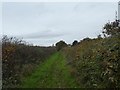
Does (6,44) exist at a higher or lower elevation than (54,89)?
higher

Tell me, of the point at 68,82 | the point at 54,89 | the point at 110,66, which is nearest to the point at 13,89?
the point at 54,89

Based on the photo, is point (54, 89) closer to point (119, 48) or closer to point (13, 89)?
point (13, 89)

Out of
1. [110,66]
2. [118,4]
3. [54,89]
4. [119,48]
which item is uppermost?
[118,4]

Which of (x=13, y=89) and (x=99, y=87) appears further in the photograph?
(x=13, y=89)

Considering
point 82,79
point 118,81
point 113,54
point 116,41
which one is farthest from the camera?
point 82,79

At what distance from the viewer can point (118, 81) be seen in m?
10.8

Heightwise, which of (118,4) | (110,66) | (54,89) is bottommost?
(54,89)

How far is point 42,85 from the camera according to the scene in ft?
46.0

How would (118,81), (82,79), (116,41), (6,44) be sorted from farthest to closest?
(6,44), (82,79), (116,41), (118,81)

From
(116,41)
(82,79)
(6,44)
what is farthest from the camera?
(6,44)

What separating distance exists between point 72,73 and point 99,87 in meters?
5.87

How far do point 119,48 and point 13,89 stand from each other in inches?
185

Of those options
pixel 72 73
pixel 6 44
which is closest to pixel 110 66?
pixel 72 73

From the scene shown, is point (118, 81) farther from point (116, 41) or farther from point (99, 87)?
point (116, 41)
